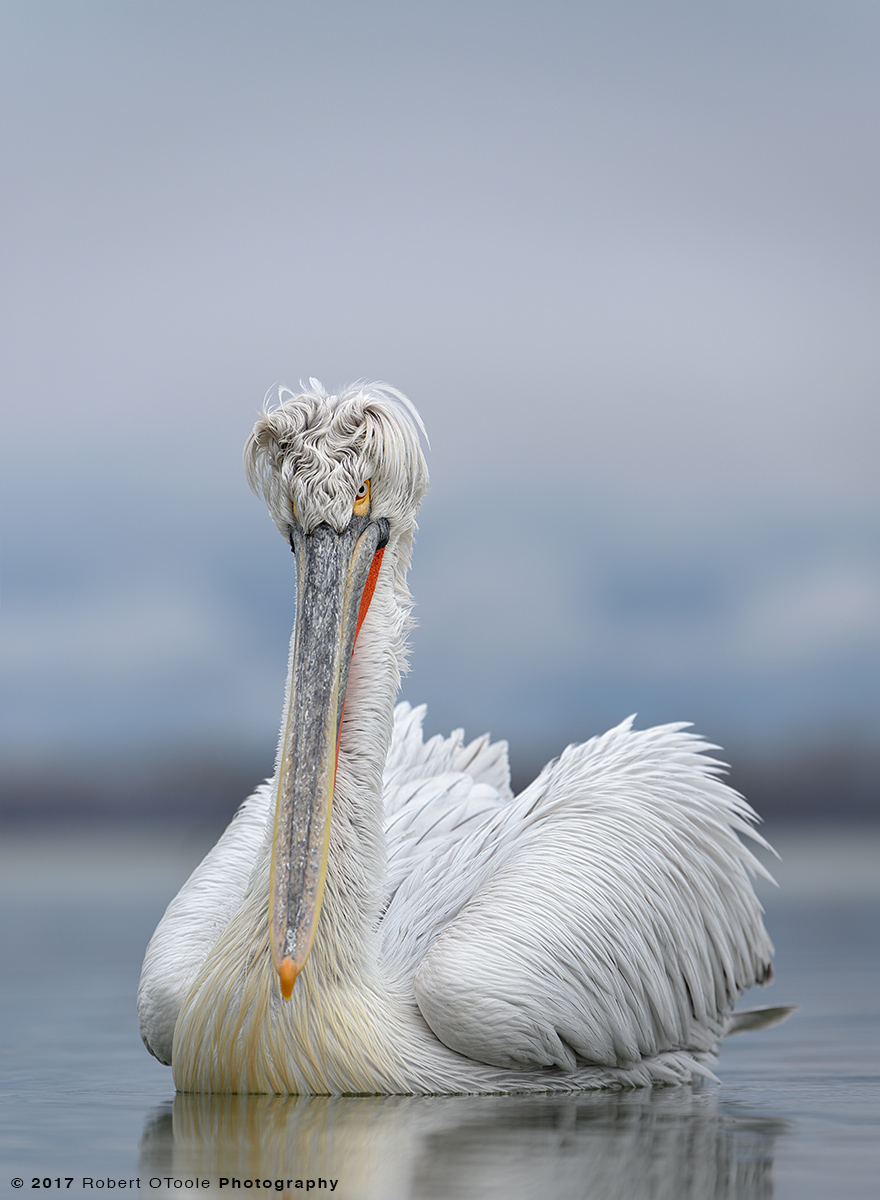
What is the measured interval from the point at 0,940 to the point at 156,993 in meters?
6.36

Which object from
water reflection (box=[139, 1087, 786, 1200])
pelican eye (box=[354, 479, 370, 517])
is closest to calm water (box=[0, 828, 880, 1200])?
water reflection (box=[139, 1087, 786, 1200])

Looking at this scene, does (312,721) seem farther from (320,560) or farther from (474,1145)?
(474,1145)

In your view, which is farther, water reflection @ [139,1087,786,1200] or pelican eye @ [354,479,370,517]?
pelican eye @ [354,479,370,517]

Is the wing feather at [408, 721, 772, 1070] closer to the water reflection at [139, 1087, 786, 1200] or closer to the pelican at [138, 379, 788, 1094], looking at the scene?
the pelican at [138, 379, 788, 1094]

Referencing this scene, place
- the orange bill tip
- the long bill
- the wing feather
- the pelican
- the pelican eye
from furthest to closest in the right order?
the pelican eye < the wing feather < the pelican < the long bill < the orange bill tip

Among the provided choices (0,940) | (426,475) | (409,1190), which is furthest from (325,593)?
(0,940)

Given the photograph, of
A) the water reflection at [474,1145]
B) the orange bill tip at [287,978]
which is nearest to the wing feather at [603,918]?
the water reflection at [474,1145]

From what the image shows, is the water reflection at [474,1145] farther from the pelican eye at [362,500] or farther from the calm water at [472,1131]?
the pelican eye at [362,500]

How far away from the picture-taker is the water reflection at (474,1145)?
4.14m

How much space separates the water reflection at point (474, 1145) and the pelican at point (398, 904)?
0.14 metres

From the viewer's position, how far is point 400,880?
634 centimetres

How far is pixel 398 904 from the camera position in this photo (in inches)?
241

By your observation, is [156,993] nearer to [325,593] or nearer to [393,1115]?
[393,1115]

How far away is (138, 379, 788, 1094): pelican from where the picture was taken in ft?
16.9
